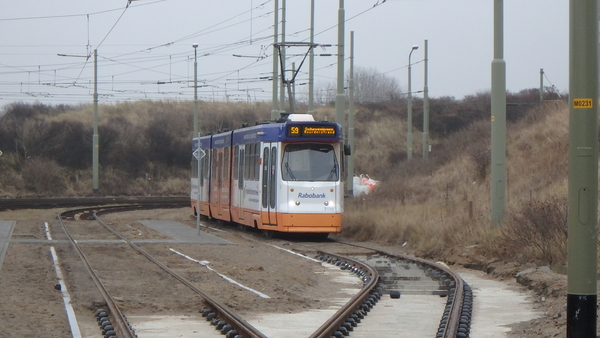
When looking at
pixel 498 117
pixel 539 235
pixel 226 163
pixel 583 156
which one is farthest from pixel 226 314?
pixel 226 163

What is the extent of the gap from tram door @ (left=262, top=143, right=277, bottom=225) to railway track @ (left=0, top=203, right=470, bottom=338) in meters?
3.08

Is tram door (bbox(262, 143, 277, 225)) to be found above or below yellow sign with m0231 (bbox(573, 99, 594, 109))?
below

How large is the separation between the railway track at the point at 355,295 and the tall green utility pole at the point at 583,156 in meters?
1.49

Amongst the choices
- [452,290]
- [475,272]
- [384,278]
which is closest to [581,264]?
[452,290]

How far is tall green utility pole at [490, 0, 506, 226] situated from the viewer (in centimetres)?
1911

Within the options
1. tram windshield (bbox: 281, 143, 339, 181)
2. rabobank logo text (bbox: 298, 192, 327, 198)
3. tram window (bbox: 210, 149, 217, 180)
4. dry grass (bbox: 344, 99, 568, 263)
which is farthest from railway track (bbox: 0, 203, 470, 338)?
tram window (bbox: 210, 149, 217, 180)

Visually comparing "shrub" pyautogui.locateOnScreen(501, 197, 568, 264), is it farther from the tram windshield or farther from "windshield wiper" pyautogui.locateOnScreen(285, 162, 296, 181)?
"windshield wiper" pyautogui.locateOnScreen(285, 162, 296, 181)

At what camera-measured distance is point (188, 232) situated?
2733 cm

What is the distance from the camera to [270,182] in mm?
24609

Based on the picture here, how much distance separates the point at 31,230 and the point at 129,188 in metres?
38.9

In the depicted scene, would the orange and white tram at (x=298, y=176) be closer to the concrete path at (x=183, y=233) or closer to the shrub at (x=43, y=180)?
the concrete path at (x=183, y=233)

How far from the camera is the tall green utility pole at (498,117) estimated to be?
19109mm

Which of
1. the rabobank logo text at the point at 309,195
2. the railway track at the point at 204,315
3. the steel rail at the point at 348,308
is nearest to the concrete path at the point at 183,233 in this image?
the rabobank logo text at the point at 309,195

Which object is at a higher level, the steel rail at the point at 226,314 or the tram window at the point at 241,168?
the tram window at the point at 241,168
